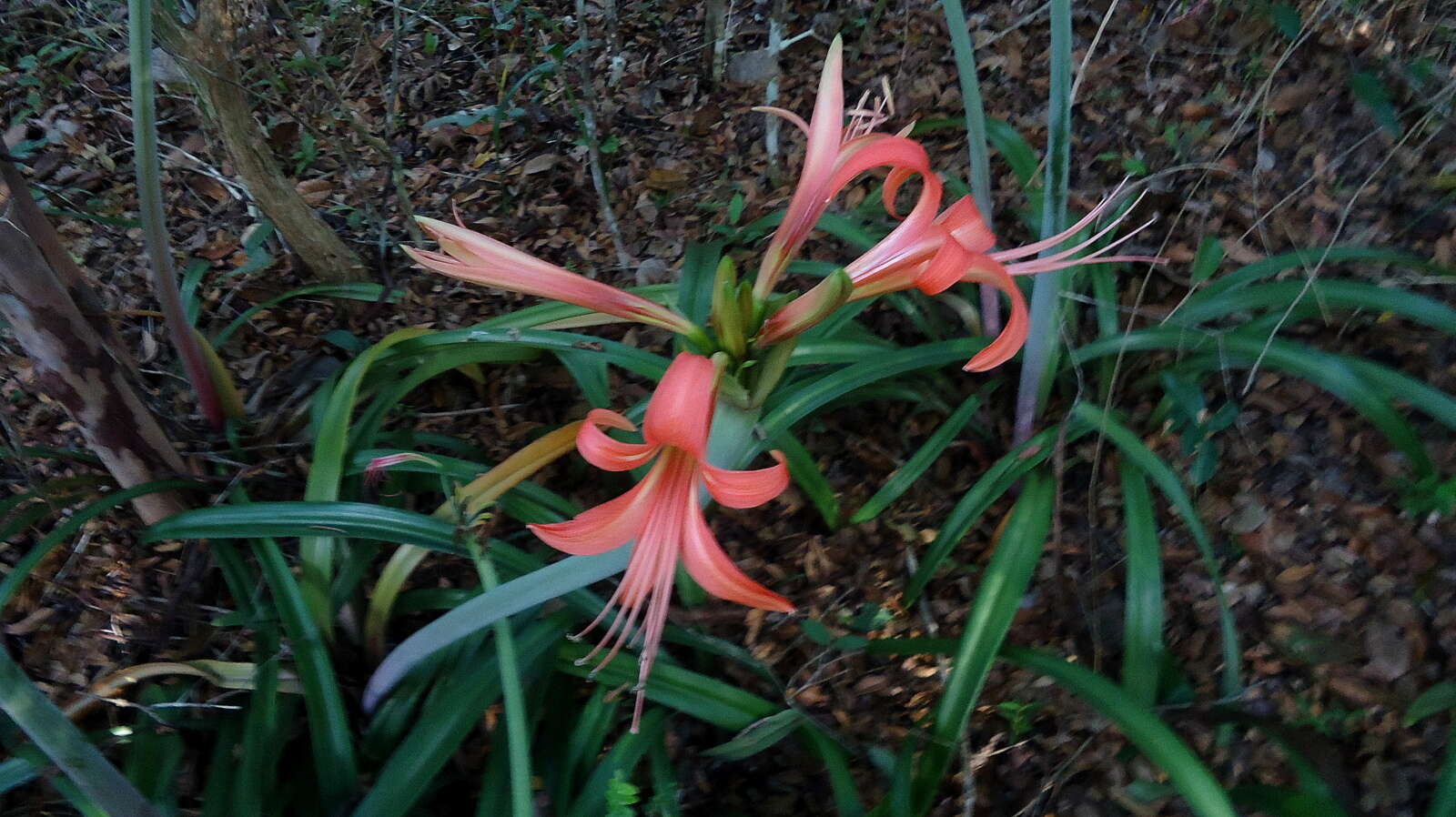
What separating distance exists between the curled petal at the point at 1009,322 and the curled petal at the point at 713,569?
32 centimetres

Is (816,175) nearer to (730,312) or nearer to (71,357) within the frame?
(730,312)

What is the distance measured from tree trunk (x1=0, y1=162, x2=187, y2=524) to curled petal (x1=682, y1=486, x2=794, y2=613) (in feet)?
3.40

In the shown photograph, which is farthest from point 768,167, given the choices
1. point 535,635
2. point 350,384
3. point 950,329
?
point 535,635

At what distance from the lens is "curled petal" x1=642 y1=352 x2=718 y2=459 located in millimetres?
680

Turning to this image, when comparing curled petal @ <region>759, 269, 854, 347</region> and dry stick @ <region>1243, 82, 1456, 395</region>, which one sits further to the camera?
dry stick @ <region>1243, 82, 1456, 395</region>

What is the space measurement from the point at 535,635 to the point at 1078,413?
1025 millimetres

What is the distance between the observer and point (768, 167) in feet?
7.00

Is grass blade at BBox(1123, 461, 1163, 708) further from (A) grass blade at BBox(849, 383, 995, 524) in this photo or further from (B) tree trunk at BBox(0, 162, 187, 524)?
(B) tree trunk at BBox(0, 162, 187, 524)

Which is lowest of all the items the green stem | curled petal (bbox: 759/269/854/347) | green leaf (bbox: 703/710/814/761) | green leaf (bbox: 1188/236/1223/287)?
green leaf (bbox: 703/710/814/761)

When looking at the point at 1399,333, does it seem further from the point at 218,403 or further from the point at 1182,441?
the point at 218,403

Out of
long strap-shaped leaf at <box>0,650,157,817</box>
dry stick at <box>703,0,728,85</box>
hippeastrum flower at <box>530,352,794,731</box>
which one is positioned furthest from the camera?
dry stick at <box>703,0,728,85</box>

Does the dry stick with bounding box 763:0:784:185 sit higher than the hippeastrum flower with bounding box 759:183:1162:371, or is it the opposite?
the dry stick with bounding box 763:0:784:185

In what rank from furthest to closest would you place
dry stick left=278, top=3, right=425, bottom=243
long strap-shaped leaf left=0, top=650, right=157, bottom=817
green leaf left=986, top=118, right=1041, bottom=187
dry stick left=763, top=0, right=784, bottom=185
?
1. dry stick left=763, top=0, right=784, bottom=185
2. green leaf left=986, top=118, right=1041, bottom=187
3. dry stick left=278, top=3, right=425, bottom=243
4. long strap-shaped leaf left=0, top=650, right=157, bottom=817

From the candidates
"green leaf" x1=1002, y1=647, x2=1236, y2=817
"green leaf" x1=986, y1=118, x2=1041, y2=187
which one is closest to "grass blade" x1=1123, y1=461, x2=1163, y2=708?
"green leaf" x1=1002, y1=647, x2=1236, y2=817
